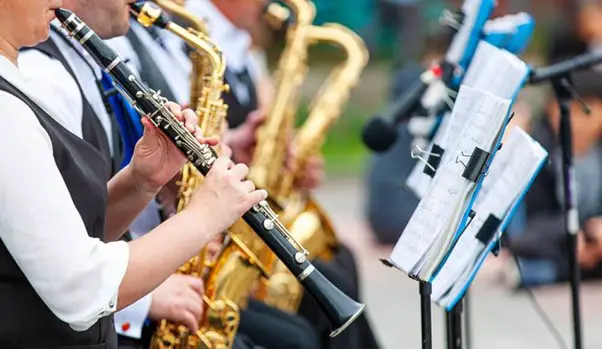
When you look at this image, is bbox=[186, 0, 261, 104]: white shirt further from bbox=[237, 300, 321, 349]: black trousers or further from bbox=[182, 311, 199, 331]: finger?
bbox=[182, 311, 199, 331]: finger

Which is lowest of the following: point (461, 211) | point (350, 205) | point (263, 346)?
point (350, 205)

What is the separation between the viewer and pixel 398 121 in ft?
10.9

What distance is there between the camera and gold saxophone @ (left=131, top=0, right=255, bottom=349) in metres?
2.79

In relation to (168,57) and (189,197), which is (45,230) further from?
(168,57)

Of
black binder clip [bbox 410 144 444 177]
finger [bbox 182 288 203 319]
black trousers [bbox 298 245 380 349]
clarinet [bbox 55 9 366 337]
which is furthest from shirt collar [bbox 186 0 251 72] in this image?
clarinet [bbox 55 9 366 337]

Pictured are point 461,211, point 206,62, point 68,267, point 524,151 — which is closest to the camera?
point 68,267

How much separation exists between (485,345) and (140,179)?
2.93 metres

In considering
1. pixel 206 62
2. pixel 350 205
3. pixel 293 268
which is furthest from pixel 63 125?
pixel 350 205

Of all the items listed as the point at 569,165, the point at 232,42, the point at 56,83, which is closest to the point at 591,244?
the point at 232,42

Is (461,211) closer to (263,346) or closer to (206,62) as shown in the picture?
(206,62)

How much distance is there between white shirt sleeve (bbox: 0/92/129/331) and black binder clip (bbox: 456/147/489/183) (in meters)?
0.75

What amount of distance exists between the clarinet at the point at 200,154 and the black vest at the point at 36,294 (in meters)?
0.15

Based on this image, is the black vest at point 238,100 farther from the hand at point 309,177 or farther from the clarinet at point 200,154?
the clarinet at point 200,154

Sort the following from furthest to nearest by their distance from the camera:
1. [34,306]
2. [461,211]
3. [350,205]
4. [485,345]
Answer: [350,205] → [485,345] → [461,211] → [34,306]
